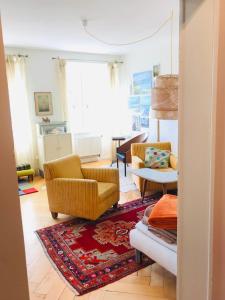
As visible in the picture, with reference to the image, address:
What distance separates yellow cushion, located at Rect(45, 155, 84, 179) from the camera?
3256 millimetres

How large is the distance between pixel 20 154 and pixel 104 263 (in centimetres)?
348

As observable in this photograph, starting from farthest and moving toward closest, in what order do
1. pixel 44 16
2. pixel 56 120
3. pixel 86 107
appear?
pixel 86 107 < pixel 56 120 < pixel 44 16

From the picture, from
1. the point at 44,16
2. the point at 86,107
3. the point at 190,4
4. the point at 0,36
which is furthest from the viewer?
the point at 86,107

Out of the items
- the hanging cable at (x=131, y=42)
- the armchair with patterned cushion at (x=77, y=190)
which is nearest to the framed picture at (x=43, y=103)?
the hanging cable at (x=131, y=42)

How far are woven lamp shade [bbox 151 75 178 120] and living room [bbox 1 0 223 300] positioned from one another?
24 mm

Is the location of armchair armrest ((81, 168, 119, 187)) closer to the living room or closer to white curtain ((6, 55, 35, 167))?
the living room

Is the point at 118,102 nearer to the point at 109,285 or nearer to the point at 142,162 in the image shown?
the point at 142,162

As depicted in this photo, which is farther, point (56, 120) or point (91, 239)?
point (56, 120)

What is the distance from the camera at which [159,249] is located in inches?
81.7

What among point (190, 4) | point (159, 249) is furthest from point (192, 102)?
point (159, 249)

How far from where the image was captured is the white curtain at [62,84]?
18.4 feet

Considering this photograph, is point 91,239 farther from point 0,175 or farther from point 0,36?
point 0,36

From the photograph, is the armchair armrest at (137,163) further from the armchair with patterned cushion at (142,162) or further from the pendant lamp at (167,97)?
the pendant lamp at (167,97)

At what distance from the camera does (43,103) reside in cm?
552
